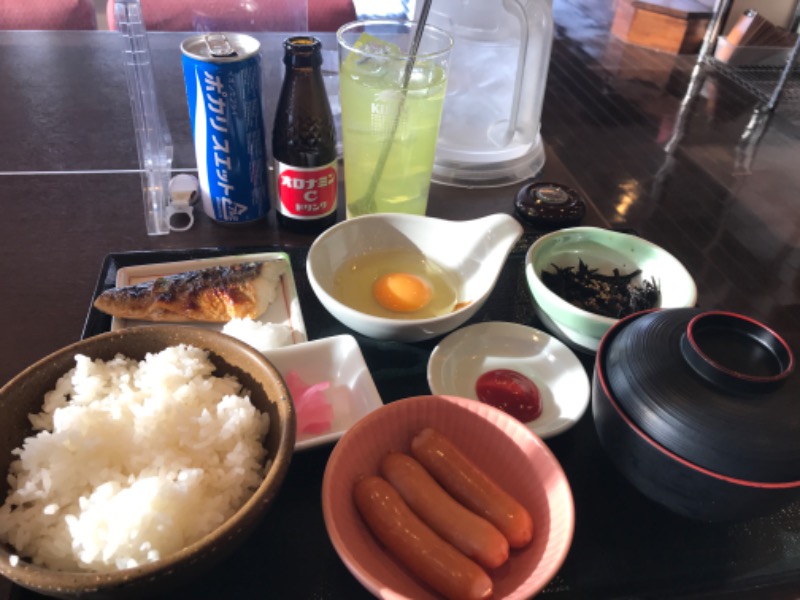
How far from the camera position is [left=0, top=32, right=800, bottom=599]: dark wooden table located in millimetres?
854

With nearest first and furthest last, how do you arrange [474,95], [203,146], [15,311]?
[15,311], [203,146], [474,95]

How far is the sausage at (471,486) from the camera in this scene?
0.81 metres

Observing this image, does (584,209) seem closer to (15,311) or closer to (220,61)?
(220,61)

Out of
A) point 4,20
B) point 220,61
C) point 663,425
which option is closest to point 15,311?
point 220,61

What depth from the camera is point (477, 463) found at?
37.2 inches

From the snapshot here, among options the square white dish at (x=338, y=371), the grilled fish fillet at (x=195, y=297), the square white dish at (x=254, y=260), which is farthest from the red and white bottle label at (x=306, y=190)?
the square white dish at (x=338, y=371)

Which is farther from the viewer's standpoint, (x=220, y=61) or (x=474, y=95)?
(x=474, y=95)

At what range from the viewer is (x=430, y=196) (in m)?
1.66

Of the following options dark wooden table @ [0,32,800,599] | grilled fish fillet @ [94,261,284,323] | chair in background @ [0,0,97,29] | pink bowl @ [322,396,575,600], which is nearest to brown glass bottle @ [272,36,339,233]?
dark wooden table @ [0,32,800,599]

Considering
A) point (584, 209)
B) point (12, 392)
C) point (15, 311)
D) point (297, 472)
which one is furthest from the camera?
point (584, 209)

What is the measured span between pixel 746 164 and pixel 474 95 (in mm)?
1712

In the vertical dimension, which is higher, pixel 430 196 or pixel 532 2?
pixel 532 2

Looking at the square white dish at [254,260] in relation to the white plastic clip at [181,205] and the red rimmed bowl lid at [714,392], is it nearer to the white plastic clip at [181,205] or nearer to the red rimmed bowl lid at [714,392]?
the white plastic clip at [181,205]

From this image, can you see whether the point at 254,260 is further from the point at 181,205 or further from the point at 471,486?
the point at 471,486
